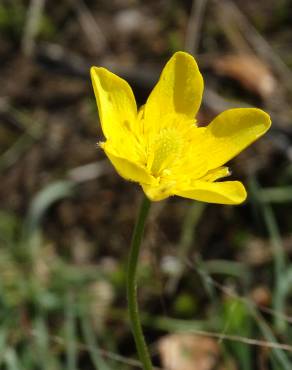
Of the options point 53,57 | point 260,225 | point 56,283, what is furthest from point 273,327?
point 53,57

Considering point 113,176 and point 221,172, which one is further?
point 113,176

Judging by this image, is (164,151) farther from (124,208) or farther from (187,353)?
(124,208)

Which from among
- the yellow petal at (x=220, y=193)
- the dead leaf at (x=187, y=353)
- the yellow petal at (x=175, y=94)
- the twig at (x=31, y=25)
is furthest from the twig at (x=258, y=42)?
the yellow petal at (x=220, y=193)

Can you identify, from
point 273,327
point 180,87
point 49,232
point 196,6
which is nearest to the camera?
point 180,87

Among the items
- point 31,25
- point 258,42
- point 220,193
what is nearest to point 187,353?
point 220,193

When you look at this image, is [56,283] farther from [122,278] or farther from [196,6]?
[196,6]

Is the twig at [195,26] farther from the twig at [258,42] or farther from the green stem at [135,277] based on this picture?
the green stem at [135,277]
